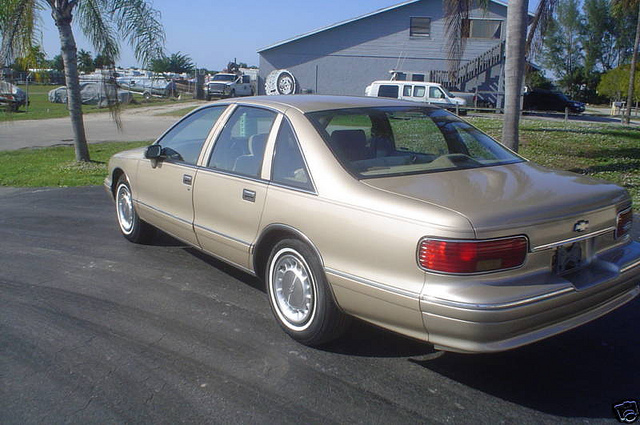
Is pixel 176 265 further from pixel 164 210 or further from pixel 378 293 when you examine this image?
pixel 378 293

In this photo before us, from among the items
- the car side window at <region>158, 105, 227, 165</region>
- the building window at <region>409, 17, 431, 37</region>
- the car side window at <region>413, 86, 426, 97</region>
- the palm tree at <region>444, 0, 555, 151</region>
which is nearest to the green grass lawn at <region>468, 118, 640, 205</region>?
the palm tree at <region>444, 0, 555, 151</region>

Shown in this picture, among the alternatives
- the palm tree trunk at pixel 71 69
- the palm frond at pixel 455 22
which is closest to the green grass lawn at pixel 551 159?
the palm tree trunk at pixel 71 69

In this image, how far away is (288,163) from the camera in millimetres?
4039

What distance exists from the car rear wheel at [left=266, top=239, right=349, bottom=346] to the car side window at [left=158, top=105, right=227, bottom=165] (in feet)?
4.88

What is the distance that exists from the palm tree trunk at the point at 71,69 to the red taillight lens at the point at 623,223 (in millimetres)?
11119

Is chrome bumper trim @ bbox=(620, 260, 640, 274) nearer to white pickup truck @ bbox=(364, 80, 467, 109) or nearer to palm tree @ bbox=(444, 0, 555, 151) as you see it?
palm tree @ bbox=(444, 0, 555, 151)

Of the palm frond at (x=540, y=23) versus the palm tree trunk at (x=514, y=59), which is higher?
the palm frond at (x=540, y=23)

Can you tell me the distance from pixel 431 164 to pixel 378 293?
120cm

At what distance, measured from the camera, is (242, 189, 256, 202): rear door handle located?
4.16m

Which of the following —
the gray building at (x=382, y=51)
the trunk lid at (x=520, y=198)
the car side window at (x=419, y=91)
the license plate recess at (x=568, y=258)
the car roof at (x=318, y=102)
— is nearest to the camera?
the trunk lid at (x=520, y=198)

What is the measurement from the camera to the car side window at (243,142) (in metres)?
4.38

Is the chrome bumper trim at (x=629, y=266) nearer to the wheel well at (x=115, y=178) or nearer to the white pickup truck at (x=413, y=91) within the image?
the wheel well at (x=115, y=178)

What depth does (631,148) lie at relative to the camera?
11875mm

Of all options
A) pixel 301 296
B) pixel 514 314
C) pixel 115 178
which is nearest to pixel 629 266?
pixel 514 314
